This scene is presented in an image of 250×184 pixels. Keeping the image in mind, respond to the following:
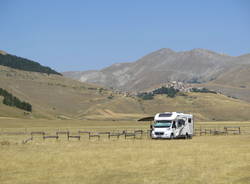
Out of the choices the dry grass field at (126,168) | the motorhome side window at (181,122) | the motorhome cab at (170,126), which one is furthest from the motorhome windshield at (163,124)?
the dry grass field at (126,168)

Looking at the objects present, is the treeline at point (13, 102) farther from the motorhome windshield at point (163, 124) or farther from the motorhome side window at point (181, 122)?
the motorhome side window at point (181, 122)

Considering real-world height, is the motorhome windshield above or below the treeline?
below

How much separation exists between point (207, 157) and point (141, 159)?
4.53 m

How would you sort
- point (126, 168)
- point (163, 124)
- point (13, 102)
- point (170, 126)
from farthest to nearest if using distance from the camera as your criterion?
point (13, 102), point (163, 124), point (170, 126), point (126, 168)

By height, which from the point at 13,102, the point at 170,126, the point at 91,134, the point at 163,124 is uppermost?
the point at 13,102

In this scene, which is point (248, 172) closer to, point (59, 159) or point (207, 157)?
point (207, 157)

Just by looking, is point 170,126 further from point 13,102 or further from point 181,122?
point 13,102

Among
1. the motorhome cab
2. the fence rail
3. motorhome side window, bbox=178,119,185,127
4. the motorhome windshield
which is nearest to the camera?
the motorhome cab

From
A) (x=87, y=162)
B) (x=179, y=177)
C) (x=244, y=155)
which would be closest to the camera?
(x=179, y=177)

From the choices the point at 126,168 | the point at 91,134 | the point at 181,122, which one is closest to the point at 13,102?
the point at 91,134

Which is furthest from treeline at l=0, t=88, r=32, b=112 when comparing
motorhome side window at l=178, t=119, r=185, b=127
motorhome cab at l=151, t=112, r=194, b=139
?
motorhome side window at l=178, t=119, r=185, b=127

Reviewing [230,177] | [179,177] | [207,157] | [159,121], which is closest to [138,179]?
[179,177]

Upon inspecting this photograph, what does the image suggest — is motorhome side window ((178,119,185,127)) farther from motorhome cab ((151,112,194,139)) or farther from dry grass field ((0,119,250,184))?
dry grass field ((0,119,250,184))

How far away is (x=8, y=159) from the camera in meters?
29.8
